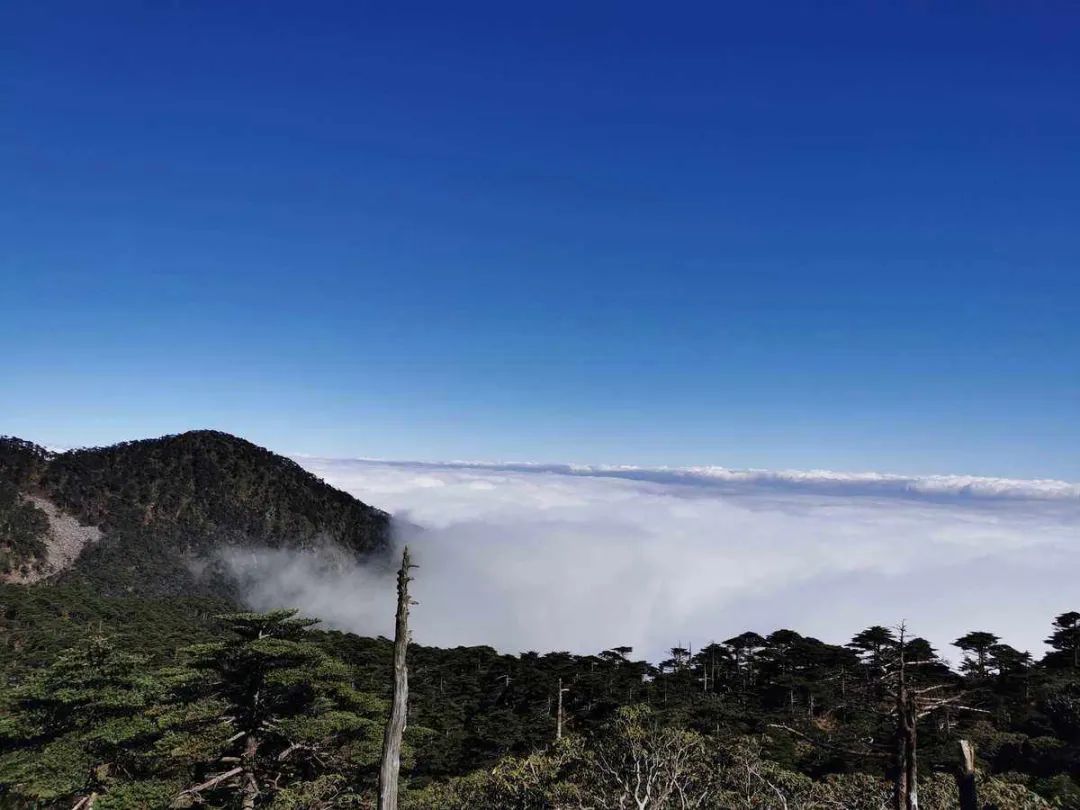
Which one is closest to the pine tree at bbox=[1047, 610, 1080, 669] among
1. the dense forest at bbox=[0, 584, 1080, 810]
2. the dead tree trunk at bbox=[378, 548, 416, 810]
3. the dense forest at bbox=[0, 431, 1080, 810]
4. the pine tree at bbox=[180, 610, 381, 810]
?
the dense forest at bbox=[0, 431, 1080, 810]

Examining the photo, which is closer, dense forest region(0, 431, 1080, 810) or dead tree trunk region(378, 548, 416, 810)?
dead tree trunk region(378, 548, 416, 810)

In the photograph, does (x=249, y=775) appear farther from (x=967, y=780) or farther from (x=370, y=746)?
(x=967, y=780)

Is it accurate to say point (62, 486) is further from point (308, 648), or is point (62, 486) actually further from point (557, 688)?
point (308, 648)

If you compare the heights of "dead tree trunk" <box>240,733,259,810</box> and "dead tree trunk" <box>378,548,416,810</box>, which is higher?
"dead tree trunk" <box>378,548,416,810</box>

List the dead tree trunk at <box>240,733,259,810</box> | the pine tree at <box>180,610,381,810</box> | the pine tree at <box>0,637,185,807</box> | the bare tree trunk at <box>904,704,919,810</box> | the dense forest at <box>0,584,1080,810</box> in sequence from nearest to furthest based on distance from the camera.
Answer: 1. the bare tree trunk at <box>904,704,919,810</box>
2. the dead tree trunk at <box>240,733,259,810</box>
3. the dense forest at <box>0,584,1080,810</box>
4. the pine tree at <box>180,610,381,810</box>
5. the pine tree at <box>0,637,185,807</box>

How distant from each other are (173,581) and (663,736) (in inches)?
7517

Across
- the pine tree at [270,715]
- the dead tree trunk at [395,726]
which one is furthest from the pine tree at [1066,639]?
the dead tree trunk at [395,726]

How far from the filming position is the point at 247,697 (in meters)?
28.0

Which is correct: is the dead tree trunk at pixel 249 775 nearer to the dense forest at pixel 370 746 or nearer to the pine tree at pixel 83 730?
the dense forest at pixel 370 746

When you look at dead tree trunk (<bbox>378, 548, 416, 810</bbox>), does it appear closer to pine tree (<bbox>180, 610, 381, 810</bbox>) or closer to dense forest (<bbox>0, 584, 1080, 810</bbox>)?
dense forest (<bbox>0, 584, 1080, 810</bbox>)

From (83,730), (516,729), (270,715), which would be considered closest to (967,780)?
(270,715)

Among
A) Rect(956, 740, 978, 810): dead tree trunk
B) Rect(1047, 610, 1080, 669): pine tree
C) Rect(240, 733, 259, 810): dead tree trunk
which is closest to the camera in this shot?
Rect(956, 740, 978, 810): dead tree trunk

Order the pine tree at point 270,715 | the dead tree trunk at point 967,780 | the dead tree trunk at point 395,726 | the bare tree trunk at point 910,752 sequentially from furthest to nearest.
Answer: the pine tree at point 270,715 → the dead tree trunk at point 395,726 → the bare tree trunk at point 910,752 → the dead tree trunk at point 967,780

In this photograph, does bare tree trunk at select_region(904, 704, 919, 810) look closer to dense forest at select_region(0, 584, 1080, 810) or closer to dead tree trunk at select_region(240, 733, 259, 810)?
dense forest at select_region(0, 584, 1080, 810)
